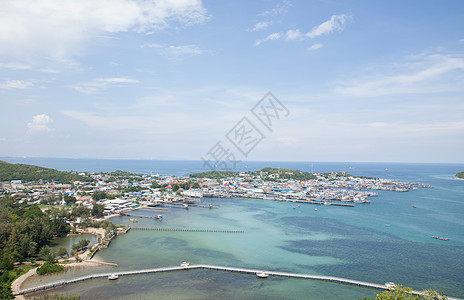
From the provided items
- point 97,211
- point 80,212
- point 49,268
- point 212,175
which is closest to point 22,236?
point 49,268

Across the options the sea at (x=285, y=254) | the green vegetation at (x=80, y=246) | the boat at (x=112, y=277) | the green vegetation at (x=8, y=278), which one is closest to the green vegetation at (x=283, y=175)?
the sea at (x=285, y=254)

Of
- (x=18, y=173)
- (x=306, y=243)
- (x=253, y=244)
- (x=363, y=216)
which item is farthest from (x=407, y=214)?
(x=18, y=173)

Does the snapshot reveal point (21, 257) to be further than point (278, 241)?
No

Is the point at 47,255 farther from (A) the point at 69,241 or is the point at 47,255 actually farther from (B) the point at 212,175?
(B) the point at 212,175

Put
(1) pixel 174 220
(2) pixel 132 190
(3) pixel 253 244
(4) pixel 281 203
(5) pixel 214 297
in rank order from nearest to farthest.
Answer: (5) pixel 214 297 < (3) pixel 253 244 < (1) pixel 174 220 < (4) pixel 281 203 < (2) pixel 132 190

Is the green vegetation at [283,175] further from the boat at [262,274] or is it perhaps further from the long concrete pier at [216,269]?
the boat at [262,274]

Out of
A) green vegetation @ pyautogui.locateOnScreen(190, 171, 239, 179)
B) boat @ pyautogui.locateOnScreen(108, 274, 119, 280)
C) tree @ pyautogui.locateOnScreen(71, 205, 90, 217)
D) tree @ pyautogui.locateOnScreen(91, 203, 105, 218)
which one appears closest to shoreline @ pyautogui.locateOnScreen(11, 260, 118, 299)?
boat @ pyautogui.locateOnScreen(108, 274, 119, 280)

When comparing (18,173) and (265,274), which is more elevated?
(18,173)

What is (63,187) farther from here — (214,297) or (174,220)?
(214,297)

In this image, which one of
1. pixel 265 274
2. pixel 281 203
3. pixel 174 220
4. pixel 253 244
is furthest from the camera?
pixel 281 203
